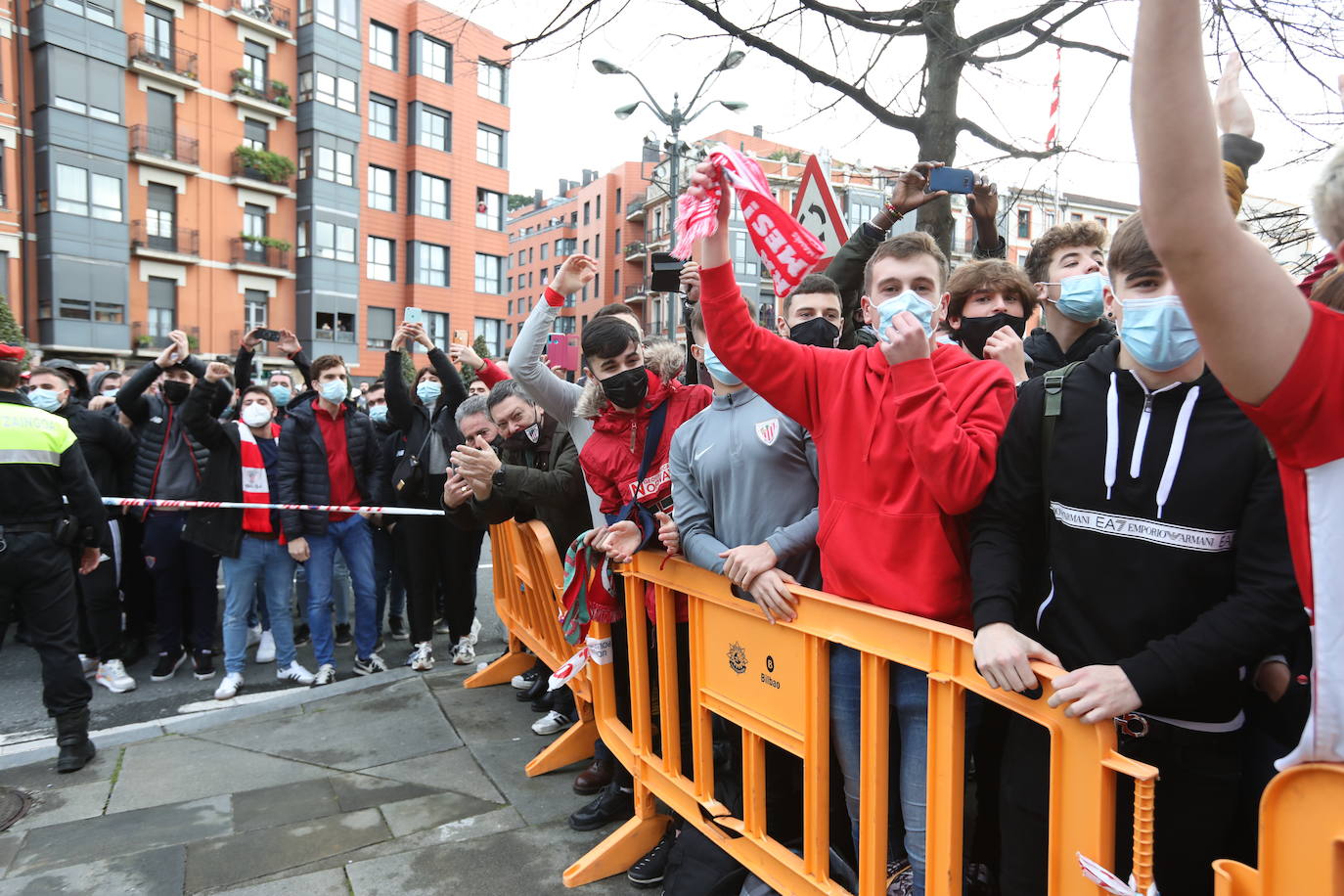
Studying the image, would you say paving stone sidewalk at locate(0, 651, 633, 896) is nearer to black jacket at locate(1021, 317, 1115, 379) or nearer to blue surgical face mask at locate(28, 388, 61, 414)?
black jacket at locate(1021, 317, 1115, 379)

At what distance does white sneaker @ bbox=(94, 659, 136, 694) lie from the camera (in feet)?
19.2

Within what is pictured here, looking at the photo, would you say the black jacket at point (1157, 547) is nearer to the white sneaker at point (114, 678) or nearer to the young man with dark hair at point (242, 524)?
the young man with dark hair at point (242, 524)

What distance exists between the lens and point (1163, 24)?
109cm

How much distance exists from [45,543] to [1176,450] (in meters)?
5.40

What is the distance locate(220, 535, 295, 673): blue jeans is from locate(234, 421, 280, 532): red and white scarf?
5.3 inches

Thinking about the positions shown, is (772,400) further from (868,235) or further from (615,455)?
(868,235)

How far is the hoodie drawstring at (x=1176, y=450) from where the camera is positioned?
5.62ft

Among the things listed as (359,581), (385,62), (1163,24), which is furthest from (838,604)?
(385,62)

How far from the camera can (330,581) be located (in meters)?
6.09

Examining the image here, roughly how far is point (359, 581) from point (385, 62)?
120 ft

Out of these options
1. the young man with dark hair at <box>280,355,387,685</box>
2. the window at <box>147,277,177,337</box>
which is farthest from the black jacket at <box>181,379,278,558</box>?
the window at <box>147,277,177,337</box>

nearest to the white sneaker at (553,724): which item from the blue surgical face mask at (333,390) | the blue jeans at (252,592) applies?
the blue jeans at (252,592)

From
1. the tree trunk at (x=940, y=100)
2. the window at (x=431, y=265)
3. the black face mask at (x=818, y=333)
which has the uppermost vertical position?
the window at (x=431, y=265)

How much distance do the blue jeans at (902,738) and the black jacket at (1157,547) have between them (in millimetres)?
379
